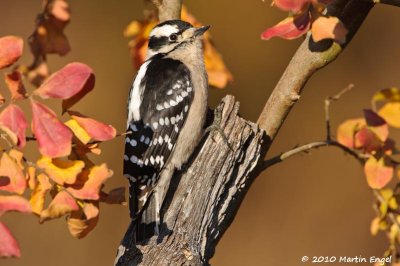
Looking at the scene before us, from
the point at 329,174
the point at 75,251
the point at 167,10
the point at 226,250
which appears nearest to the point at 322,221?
the point at 329,174

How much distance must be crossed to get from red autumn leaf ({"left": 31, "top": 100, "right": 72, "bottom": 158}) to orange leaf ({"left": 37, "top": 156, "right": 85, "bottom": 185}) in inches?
6.3

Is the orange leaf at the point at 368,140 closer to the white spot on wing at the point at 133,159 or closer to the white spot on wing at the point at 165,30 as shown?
the white spot on wing at the point at 133,159

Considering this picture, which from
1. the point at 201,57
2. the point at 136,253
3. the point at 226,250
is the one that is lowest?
the point at 136,253

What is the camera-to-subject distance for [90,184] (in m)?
2.66

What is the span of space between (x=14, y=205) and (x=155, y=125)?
2000 millimetres

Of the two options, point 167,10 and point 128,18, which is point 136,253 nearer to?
point 167,10

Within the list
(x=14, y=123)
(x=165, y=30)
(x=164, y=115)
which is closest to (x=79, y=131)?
(x=14, y=123)

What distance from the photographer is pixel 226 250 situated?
7.56 meters

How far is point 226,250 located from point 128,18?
2.59 meters

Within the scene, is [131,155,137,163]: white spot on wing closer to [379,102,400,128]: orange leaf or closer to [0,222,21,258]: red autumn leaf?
[379,102,400,128]: orange leaf

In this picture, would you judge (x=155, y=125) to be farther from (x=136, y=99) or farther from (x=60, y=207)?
(x=60, y=207)

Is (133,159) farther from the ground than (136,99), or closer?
closer

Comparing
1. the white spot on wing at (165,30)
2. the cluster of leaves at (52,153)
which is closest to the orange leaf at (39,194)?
the cluster of leaves at (52,153)

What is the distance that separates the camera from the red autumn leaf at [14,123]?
241 centimetres
